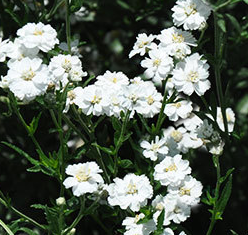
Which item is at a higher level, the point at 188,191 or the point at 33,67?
the point at 33,67

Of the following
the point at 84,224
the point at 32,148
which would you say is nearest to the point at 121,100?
the point at 32,148

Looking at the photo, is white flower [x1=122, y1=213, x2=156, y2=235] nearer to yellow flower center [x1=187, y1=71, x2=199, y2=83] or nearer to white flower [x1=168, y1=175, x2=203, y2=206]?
white flower [x1=168, y1=175, x2=203, y2=206]

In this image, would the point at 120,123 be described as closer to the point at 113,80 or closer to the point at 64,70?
the point at 113,80

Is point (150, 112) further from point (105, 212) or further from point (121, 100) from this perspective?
point (105, 212)

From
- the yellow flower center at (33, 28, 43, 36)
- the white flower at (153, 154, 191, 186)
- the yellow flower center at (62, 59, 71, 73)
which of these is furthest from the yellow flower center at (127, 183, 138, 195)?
the yellow flower center at (33, 28, 43, 36)

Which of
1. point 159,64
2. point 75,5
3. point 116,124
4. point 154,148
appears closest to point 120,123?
point 116,124

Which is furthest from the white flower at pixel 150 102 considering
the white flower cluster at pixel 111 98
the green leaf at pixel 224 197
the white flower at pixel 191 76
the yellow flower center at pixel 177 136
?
the green leaf at pixel 224 197
